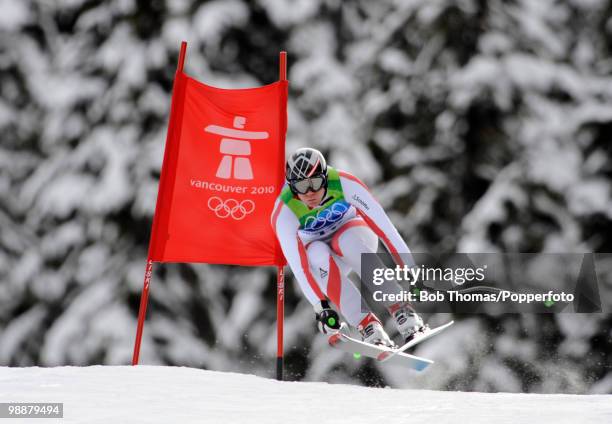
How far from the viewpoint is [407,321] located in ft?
13.1

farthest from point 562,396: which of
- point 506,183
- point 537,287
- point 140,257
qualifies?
point 140,257

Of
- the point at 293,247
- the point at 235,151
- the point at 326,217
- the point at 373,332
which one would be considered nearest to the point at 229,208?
the point at 235,151

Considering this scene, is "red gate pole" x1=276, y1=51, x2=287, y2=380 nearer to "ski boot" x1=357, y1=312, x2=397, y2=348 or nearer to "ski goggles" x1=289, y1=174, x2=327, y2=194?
"ski boot" x1=357, y1=312, x2=397, y2=348

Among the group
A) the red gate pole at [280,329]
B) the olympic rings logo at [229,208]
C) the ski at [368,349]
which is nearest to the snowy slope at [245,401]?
the ski at [368,349]

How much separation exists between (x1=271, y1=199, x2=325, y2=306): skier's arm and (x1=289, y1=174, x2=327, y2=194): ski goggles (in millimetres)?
238

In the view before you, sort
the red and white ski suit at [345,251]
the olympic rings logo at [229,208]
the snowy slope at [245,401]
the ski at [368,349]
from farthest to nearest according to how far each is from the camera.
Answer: the olympic rings logo at [229,208], the red and white ski suit at [345,251], the ski at [368,349], the snowy slope at [245,401]

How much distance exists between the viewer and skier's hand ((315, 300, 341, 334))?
3.89 metres

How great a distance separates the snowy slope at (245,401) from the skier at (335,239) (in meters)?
0.43

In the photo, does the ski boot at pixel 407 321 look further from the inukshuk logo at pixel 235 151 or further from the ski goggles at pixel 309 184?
the inukshuk logo at pixel 235 151

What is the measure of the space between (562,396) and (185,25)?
18.4 ft

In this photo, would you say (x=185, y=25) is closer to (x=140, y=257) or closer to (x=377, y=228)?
(x=140, y=257)

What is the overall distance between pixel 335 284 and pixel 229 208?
1057 mm

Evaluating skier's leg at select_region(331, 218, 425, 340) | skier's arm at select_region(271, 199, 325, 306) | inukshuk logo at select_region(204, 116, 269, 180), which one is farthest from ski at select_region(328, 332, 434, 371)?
inukshuk logo at select_region(204, 116, 269, 180)

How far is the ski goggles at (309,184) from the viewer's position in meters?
3.97
